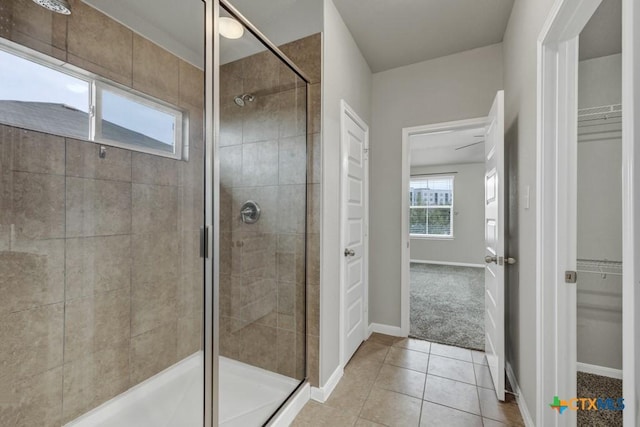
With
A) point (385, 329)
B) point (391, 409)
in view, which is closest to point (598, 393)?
point (391, 409)

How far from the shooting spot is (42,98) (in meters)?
1.41

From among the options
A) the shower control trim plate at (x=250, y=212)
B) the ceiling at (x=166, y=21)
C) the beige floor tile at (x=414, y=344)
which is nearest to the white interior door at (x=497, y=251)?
the beige floor tile at (x=414, y=344)

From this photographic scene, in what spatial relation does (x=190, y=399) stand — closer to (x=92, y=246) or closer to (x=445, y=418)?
(x=92, y=246)

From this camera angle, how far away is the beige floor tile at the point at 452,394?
1813 mm

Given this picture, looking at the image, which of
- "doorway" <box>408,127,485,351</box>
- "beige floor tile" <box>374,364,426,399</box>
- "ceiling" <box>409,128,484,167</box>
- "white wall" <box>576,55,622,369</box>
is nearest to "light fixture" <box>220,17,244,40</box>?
"beige floor tile" <box>374,364,426,399</box>

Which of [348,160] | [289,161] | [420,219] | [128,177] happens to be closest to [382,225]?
[348,160]

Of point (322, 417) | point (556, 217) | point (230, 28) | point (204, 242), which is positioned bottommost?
point (322, 417)

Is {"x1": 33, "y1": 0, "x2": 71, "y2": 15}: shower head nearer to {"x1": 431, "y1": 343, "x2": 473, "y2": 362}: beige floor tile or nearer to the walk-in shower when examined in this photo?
the walk-in shower

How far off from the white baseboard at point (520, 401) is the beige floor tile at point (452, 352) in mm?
327

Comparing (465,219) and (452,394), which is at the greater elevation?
(465,219)

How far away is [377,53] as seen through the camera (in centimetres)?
265

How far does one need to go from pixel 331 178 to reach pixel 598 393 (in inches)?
92.9

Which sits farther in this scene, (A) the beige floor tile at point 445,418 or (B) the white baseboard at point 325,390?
(B) the white baseboard at point 325,390

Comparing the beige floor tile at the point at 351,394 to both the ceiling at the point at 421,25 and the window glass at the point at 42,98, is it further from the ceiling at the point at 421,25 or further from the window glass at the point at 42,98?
the ceiling at the point at 421,25
